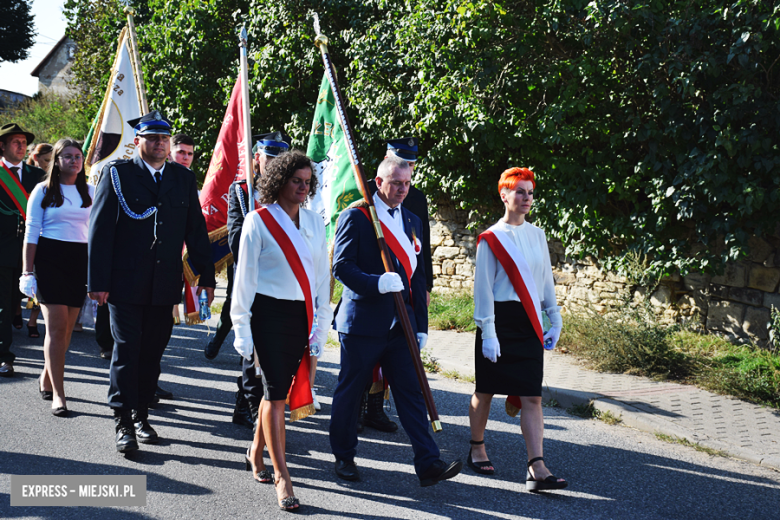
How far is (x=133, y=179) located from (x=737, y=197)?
5635 millimetres

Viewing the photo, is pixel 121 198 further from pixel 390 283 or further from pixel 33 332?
pixel 33 332

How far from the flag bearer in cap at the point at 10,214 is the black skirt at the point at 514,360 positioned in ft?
→ 14.5

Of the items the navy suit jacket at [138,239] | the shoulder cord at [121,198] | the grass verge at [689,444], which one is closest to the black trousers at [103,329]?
the navy suit jacket at [138,239]

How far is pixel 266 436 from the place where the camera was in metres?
3.53

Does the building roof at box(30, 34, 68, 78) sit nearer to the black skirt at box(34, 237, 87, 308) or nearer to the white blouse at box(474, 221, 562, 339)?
the black skirt at box(34, 237, 87, 308)

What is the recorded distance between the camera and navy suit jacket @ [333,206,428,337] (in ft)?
12.1

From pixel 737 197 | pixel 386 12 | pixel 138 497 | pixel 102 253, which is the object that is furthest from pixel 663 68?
pixel 138 497

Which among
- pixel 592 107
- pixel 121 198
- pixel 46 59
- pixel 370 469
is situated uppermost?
pixel 46 59

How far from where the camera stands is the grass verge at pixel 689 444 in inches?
179

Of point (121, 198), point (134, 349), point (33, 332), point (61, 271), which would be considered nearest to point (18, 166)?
point (61, 271)

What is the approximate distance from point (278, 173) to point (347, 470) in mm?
1770

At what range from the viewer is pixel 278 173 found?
3.54 m

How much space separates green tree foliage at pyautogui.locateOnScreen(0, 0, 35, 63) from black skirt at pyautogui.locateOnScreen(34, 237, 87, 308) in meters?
40.2

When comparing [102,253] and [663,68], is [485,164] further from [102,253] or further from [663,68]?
[102,253]
